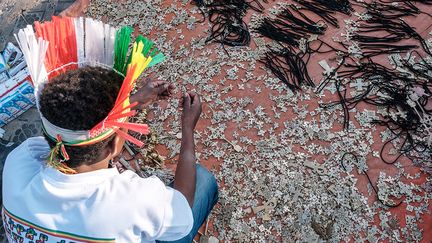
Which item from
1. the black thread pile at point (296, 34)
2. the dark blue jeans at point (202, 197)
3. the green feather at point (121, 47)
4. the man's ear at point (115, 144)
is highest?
the green feather at point (121, 47)

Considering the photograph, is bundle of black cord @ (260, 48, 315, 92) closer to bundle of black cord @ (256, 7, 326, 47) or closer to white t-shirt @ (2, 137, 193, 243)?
bundle of black cord @ (256, 7, 326, 47)

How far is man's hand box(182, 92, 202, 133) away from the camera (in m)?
1.91

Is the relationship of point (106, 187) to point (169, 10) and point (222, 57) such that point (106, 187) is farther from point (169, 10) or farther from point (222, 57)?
point (169, 10)

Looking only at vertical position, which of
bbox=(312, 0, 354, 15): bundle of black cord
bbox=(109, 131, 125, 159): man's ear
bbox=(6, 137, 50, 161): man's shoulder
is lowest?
bbox=(312, 0, 354, 15): bundle of black cord

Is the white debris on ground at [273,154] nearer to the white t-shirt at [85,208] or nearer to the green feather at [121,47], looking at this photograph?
the white t-shirt at [85,208]

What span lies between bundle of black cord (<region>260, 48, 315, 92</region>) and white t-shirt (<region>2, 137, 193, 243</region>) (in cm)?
158

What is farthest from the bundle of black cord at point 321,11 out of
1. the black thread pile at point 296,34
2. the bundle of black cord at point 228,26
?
the bundle of black cord at point 228,26

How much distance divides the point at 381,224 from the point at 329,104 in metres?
0.83

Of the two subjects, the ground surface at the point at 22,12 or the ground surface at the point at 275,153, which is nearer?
the ground surface at the point at 275,153

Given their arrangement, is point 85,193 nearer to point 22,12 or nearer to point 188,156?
point 188,156

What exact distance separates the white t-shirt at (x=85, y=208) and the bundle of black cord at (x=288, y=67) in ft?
5.20

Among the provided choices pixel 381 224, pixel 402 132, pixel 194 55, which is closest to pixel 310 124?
pixel 402 132

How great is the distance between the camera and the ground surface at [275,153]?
7.41ft

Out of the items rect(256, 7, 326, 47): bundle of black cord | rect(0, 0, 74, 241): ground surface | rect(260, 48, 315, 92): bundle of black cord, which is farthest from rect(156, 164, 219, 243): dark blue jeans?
rect(0, 0, 74, 241): ground surface
